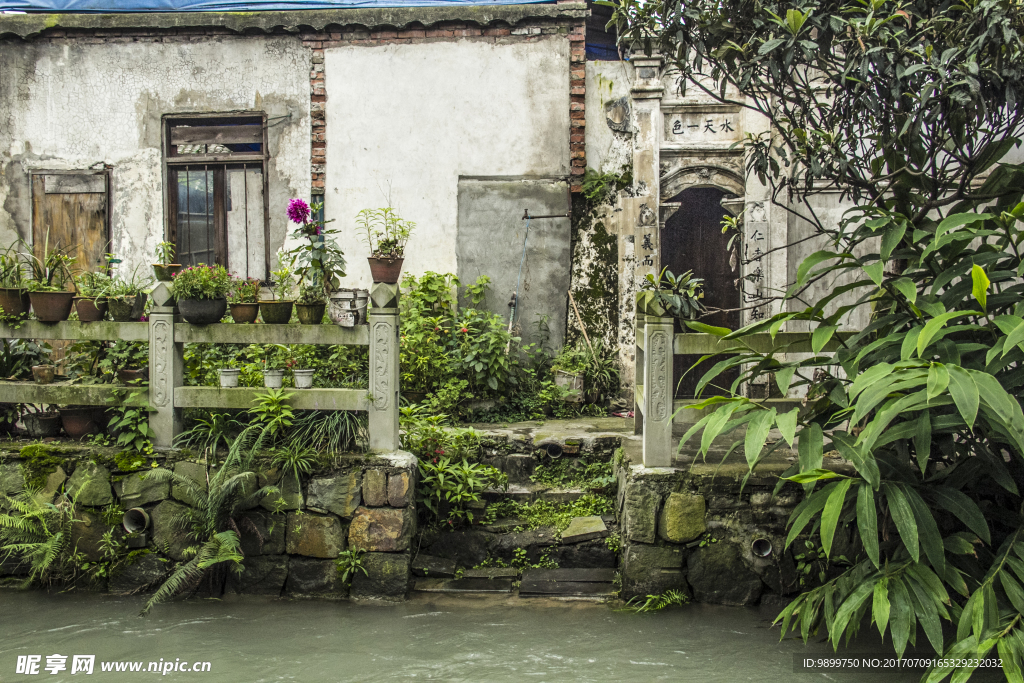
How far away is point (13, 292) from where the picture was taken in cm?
515

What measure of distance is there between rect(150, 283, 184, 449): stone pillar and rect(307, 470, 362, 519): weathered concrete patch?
3.46ft

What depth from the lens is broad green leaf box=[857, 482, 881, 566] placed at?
11.0ft

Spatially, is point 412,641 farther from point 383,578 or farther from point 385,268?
point 385,268

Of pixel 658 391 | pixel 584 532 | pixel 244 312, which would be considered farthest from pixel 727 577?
pixel 244 312

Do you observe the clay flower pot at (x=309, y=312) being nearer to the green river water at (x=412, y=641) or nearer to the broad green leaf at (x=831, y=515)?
the green river water at (x=412, y=641)

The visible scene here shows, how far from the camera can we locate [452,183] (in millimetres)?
8078

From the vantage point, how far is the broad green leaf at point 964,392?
3.07 meters

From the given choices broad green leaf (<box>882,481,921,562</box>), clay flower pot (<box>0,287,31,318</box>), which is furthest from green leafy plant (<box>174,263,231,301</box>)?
broad green leaf (<box>882,481,921,562</box>)

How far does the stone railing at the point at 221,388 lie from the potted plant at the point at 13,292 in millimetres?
509

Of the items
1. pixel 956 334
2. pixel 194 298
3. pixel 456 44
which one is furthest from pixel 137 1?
pixel 956 334

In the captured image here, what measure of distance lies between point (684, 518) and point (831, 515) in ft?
4.75

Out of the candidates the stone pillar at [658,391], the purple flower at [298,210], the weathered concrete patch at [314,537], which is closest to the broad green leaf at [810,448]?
the stone pillar at [658,391]

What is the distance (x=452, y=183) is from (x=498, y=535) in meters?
4.20

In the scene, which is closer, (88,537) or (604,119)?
(88,537)
